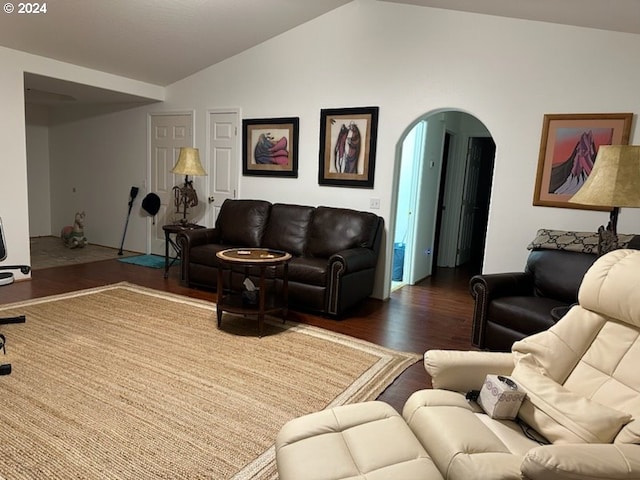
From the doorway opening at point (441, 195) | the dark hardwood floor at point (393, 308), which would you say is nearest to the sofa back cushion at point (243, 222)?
the dark hardwood floor at point (393, 308)

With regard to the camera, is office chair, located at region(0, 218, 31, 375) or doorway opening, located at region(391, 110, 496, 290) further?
doorway opening, located at region(391, 110, 496, 290)

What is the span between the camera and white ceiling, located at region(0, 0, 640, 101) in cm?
336

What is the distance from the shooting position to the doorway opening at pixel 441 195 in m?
5.18

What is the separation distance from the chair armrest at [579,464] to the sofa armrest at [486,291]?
1.98m

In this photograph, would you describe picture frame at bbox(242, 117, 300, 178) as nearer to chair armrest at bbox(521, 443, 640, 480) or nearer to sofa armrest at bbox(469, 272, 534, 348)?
sofa armrest at bbox(469, 272, 534, 348)

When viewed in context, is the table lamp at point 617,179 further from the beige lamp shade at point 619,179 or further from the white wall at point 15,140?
the white wall at point 15,140

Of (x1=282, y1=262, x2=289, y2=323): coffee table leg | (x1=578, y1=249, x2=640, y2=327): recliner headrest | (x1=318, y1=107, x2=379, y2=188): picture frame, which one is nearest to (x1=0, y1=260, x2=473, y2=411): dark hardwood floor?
(x1=282, y1=262, x2=289, y2=323): coffee table leg

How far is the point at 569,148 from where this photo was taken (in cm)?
361

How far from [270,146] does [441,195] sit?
99.3 inches

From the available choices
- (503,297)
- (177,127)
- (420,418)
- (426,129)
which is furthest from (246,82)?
(420,418)

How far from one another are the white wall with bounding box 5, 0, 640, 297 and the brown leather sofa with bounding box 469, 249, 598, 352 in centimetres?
63

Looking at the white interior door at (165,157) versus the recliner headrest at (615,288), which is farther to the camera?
the white interior door at (165,157)

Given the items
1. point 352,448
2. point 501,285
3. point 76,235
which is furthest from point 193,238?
point 352,448

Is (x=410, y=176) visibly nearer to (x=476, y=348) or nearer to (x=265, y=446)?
(x=476, y=348)
